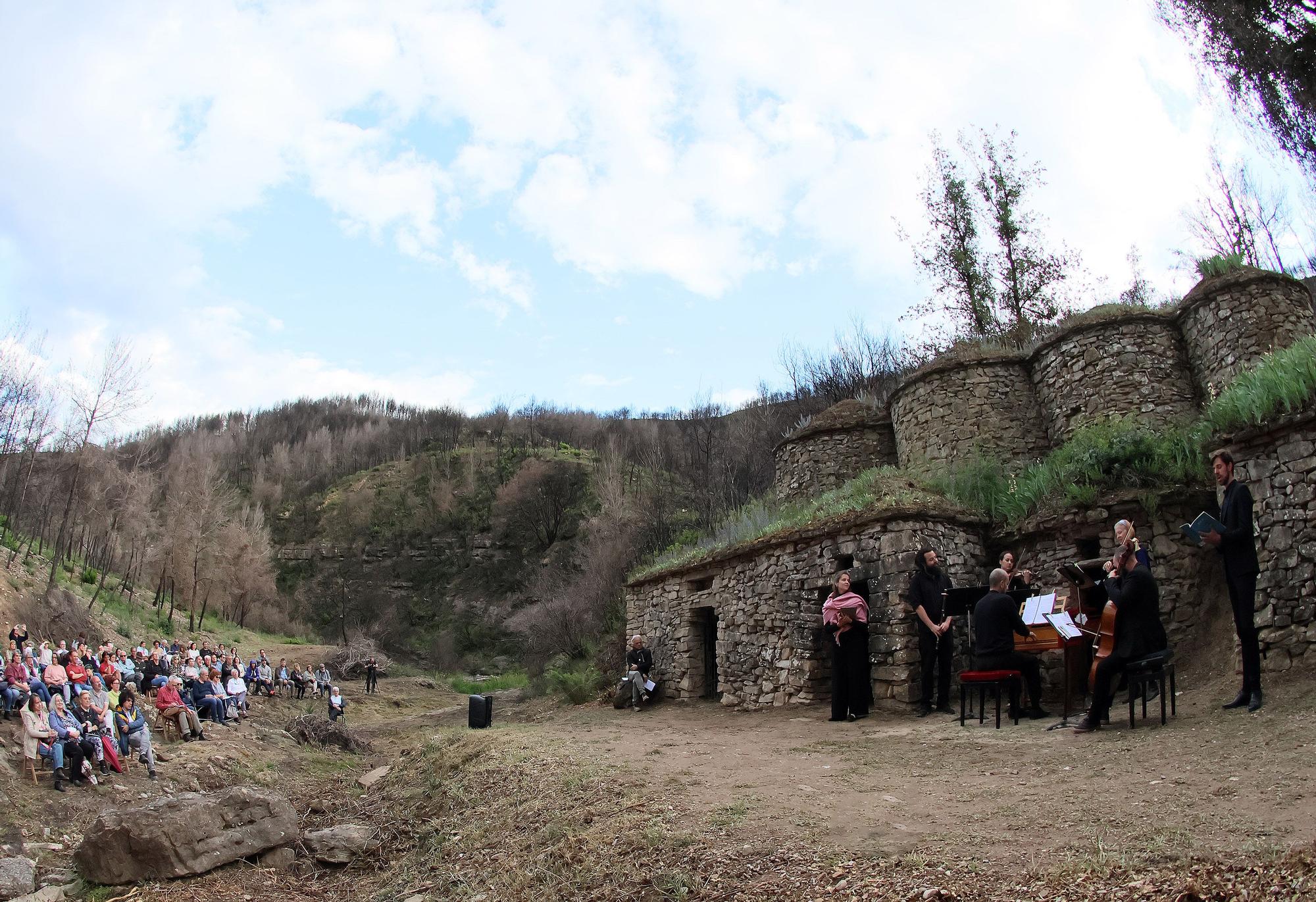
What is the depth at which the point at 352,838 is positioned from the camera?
7801mm

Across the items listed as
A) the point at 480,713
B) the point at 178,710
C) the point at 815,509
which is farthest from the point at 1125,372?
the point at 178,710

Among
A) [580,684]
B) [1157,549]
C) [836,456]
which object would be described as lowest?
[580,684]

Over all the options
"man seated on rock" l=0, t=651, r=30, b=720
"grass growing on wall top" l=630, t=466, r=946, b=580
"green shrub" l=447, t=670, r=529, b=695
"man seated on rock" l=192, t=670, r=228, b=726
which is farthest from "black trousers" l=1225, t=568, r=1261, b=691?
"green shrub" l=447, t=670, r=529, b=695

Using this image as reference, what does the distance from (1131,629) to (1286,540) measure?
2.33 metres

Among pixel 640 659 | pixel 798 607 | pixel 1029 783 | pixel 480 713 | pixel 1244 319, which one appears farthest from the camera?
pixel 640 659

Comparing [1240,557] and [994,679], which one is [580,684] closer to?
[994,679]

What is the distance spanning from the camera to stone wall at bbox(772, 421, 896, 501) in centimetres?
1662

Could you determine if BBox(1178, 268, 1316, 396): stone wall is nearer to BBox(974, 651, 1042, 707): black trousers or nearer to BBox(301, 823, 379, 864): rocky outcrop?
BBox(974, 651, 1042, 707): black trousers

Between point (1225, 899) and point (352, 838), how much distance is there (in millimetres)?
7309

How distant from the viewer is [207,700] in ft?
50.0

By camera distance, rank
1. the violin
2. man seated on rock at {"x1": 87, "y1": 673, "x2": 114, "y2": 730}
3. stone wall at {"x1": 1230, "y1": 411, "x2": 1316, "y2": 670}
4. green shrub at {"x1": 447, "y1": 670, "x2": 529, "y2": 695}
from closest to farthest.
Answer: the violin → stone wall at {"x1": 1230, "y1": 411, "x2": 1316, "y2": 670} → man seated on rock at {"x1": 87, "y1": 673, "x2": 114, "y2": 730} → green shrub at {"x1": 447, "y1": 670, "x2": 529, "y2": 695}

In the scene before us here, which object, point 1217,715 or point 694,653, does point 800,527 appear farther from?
point 1217,715

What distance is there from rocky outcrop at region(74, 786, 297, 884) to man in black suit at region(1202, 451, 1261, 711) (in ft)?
28.7

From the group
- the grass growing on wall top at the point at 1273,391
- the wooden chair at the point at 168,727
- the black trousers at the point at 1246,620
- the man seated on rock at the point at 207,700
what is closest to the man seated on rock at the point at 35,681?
the wooden chair at the point at 168,727
